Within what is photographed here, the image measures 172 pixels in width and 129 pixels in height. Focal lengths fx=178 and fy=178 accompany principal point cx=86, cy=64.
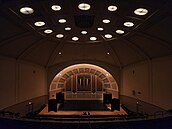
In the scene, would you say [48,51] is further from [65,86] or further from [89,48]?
[65,86]

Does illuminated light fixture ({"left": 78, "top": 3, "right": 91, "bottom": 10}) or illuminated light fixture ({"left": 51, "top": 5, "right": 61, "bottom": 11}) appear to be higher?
illuminated light fixture ({"left": 78, "top": 3, "right": 91, "bottom": 10})

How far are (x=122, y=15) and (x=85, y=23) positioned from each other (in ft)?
6.71

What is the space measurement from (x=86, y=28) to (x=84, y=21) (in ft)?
2.82

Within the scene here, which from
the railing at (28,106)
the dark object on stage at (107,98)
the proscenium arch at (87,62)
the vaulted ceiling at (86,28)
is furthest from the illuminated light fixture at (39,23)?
the dark object on stage at (107,98)

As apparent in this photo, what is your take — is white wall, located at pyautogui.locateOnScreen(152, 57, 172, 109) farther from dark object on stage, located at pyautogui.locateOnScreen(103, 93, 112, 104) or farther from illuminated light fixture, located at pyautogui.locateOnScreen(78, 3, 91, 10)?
dark object on stage, located at pyautogui.locateOnScreen(103, 93, 112, 104)

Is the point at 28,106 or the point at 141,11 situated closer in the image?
the point at 141,11

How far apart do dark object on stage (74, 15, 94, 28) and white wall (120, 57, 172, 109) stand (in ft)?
16.0

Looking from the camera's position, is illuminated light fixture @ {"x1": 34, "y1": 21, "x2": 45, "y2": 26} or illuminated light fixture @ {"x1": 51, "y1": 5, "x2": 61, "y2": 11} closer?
illuminated light fixture @ {"x1": 51, "y1": 5, "x2": 61, "y2": 11}

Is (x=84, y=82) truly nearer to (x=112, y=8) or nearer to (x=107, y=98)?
(x=107, y=98)

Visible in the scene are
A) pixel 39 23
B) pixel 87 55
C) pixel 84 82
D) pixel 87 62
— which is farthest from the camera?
pixel 84 82

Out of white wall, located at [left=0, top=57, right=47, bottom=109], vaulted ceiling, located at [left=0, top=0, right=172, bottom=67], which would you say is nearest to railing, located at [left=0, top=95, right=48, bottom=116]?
white wall, located at [left=0, top=57, right=47, bottom=109]

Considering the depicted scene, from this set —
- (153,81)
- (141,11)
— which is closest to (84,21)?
(141,11)

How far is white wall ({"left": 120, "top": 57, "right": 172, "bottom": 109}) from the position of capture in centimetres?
997

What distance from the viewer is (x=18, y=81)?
1235 centimetres
